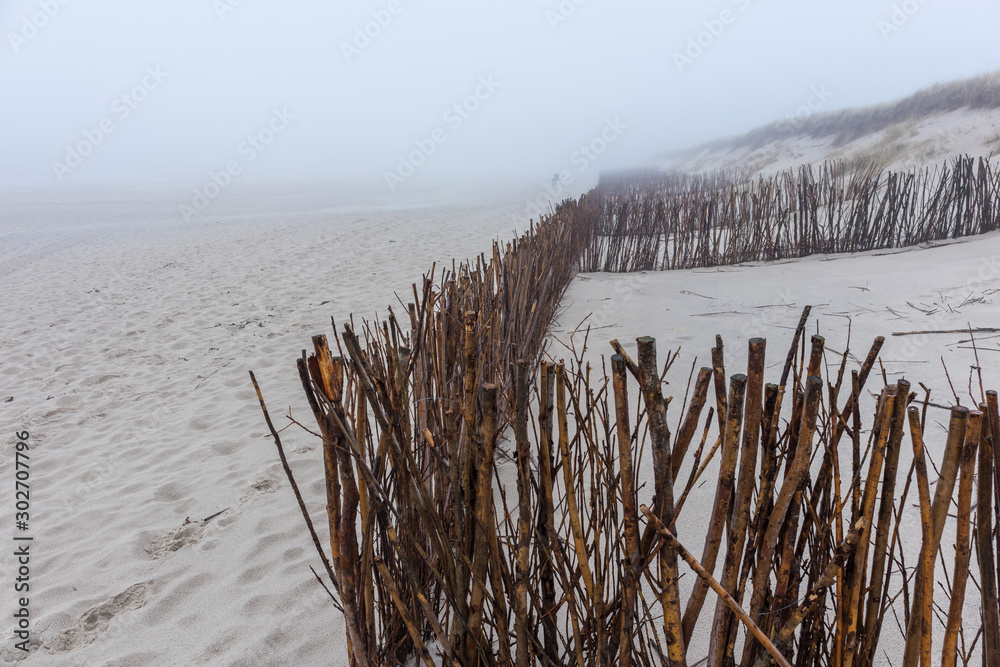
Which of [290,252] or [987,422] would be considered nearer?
[987,422]

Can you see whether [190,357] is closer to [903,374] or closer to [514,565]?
[514,565]

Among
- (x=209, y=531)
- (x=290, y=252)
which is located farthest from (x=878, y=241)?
(x=290, y=252)

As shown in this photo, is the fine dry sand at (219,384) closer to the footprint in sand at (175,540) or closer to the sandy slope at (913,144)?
the footprint in sand at (175,540)

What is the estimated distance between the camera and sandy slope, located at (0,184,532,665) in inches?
63.4

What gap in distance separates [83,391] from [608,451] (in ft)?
12.9

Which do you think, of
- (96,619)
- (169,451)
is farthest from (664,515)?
(169,451)

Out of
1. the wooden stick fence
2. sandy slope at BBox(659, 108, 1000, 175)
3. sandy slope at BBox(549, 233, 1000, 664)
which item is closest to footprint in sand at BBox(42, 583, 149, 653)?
the wooden stick fence

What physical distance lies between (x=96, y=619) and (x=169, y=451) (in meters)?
1.17

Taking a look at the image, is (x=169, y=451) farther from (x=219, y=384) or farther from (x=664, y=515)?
(x=664, y=515)

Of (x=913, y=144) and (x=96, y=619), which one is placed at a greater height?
(x=913, y=144)

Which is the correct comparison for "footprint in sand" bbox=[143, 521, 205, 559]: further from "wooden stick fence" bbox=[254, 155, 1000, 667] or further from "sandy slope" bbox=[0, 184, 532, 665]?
"wooden stick fence" bbox=[254, 155, 1000, 667]

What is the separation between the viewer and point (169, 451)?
2.71m

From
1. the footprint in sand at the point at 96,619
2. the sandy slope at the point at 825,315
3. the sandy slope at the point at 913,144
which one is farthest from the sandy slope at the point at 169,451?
the sandy slope at the point at 913,144

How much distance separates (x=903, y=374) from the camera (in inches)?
100
